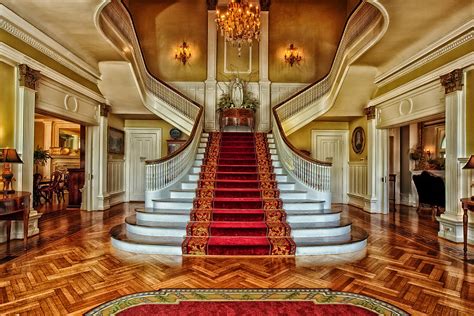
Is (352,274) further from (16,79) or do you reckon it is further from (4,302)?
(16,79)

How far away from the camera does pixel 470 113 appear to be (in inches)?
173

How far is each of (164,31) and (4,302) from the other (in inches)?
345

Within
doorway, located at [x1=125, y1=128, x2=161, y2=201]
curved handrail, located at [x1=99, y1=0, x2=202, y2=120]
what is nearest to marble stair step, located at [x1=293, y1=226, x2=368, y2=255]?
curved handrail, located at [x1=99, y1=0, x2=202, y2=120]

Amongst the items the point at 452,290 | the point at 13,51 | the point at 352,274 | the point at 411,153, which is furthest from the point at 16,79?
the point at 411,153

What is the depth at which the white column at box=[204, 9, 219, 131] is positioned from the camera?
9.04 metres

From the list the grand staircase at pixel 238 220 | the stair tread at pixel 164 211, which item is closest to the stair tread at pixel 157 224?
the grand staircase at pixel 238 220

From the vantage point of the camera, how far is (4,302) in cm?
244

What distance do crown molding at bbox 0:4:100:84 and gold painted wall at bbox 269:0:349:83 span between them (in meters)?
5.58

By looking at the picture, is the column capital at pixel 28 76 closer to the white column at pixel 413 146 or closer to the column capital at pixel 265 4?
the column capital at pixel 265 4

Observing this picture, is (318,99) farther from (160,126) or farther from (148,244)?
(148,244)

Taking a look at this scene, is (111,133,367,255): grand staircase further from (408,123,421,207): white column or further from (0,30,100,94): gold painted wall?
(408,123,421,207): white column

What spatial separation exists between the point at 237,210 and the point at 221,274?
1588 mm

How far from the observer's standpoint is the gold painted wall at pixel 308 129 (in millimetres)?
9156

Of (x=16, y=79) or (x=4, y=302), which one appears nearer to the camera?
(x=4, y=302)
